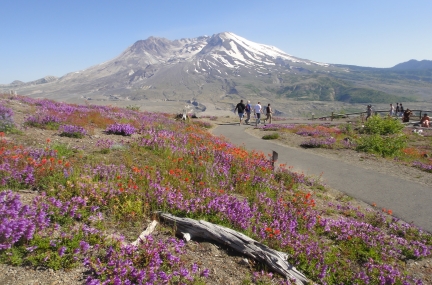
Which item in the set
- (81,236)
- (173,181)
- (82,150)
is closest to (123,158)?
(82,150)

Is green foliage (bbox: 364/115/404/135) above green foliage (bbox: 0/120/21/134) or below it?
below

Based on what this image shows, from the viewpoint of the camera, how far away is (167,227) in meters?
4.84

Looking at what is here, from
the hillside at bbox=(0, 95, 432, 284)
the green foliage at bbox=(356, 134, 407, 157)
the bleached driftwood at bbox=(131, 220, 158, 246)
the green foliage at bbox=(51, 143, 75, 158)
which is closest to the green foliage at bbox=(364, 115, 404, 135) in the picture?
the green foliage at bbox=(356, 134, 407, 157)

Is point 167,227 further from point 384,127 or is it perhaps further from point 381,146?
point 384,127

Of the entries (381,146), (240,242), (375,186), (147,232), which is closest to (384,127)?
(381,146)

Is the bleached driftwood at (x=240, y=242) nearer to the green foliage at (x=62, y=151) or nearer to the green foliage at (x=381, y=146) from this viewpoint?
the green foliage at (x=62, y=151)

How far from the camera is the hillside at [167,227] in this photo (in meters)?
3.63

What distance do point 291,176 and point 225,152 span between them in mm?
2183

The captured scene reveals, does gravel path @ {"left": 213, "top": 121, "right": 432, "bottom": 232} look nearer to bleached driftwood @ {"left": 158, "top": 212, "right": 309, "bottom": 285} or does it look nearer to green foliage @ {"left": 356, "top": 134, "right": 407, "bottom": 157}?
green foliage @ {"left": 356, "top": 134, "right": 407, "bottom": 157}

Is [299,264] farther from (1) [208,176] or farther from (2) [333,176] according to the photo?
(2) [333,176]

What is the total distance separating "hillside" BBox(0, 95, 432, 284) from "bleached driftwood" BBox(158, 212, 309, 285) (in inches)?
5.4

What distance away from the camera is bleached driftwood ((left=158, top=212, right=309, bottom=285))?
13.8ft

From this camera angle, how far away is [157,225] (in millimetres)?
4820

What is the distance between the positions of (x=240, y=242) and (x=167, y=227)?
1.25 metres
